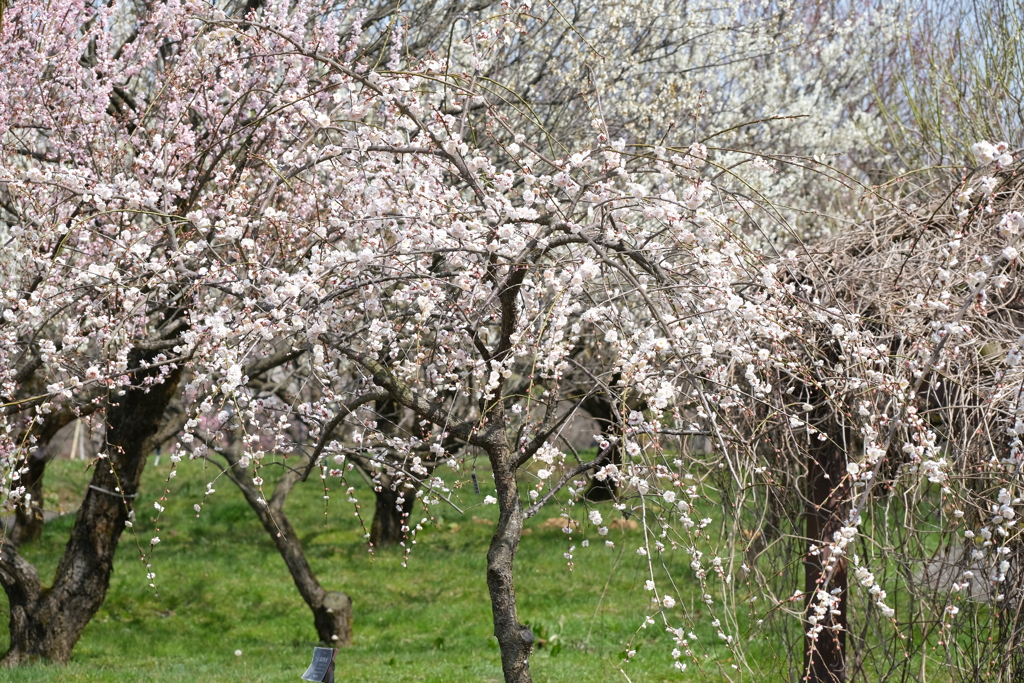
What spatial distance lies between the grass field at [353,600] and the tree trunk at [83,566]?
1.44ft

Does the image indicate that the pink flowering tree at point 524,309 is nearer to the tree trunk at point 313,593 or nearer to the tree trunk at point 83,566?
the tree trunk at point 83,566

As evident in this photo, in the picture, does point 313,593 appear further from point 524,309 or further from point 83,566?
point 524,309

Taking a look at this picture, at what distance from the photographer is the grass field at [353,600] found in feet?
24.1

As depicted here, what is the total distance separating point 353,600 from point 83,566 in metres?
3.54

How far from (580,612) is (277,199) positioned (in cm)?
498

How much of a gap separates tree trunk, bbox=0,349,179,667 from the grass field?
17.3 inches

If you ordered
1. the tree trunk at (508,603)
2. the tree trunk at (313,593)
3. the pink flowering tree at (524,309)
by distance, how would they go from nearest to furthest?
the pink flowering tree at (524,309) → the tree trunk at (508,603) → the tree trunk at (313,593)

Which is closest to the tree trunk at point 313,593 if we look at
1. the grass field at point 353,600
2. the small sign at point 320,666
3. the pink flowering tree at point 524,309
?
the grass field at point 353,600

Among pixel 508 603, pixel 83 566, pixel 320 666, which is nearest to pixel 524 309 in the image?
pixel 508 603

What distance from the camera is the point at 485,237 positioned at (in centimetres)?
371

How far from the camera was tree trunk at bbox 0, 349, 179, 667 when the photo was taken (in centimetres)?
730

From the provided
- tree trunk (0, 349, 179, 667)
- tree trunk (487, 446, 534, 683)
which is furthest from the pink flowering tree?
tree trunk (0, 349, 179, 667)

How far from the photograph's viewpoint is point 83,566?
740 centimetres

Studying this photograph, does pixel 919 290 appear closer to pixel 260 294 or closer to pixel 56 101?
pixel 260 294
